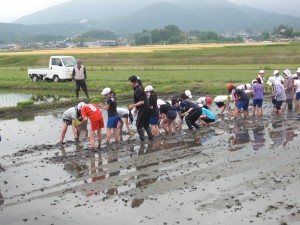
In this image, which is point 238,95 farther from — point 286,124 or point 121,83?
point 121,83

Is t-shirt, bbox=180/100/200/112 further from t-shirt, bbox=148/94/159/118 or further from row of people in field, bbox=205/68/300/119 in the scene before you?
row of people in field, bbox=205/68/300/119

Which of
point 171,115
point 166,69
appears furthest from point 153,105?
point 166,69

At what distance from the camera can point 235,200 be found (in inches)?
308

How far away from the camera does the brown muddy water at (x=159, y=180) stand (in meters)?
7.39

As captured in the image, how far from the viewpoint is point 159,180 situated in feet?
30.0

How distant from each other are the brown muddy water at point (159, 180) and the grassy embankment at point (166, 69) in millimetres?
11405

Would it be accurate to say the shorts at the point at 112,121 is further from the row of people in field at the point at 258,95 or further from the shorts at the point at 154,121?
the row of people in field at the point at 258,95

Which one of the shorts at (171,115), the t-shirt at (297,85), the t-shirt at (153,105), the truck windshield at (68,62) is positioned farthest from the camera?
the truck windshield at (68,62)

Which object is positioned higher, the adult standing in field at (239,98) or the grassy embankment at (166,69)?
the adult standing in field at (239,98)

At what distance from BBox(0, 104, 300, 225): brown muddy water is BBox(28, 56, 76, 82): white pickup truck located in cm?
1868

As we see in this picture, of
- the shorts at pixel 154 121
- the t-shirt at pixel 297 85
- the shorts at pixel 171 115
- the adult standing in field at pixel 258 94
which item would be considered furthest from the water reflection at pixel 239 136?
the t-shirt at pixel 297 85

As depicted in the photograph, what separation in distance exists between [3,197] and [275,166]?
5.39 m

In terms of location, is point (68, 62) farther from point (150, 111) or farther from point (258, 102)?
point (150, 111)

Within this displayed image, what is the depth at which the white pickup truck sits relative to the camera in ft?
106
